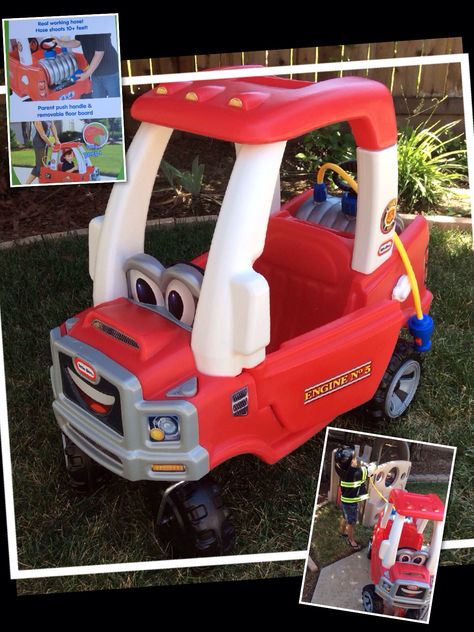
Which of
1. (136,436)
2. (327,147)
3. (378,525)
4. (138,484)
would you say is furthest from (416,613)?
(327,147)

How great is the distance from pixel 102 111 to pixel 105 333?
434mm

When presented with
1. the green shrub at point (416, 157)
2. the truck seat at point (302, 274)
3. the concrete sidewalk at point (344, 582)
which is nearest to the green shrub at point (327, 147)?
the green shrub at point (416, 157)

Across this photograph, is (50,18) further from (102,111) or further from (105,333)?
(105,333)

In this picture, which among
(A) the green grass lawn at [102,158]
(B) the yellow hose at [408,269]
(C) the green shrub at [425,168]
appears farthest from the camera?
(C) the green shrub at [425,168]

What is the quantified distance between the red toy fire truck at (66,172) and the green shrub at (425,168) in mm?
1773

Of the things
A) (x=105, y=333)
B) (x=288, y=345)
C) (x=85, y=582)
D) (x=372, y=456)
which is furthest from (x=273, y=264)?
(x=85, y=582)

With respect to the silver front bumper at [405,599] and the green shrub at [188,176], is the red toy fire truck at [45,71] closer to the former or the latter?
the silver front bumper at [405,599]

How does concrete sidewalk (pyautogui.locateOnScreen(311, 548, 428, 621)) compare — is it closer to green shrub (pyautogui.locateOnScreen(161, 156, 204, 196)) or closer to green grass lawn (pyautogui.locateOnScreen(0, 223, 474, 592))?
green grass lawn (pyautogui.locateOnScreen(0, 223, 474, 592))

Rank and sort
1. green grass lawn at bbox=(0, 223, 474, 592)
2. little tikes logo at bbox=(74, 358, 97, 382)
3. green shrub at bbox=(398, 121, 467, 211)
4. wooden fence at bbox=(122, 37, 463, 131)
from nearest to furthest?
little tikes logo at bbox=(74, 358, 97, 382) < green grass lawn at bbox=(0, 223, 474, 592) < wooden fence at bbox=(122, 37, 463, 131) < green shrub at bbox=(398, 121, 467, 211)

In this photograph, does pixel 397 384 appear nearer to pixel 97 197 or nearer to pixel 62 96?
pixel 62 96

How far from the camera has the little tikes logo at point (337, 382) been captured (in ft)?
5.10

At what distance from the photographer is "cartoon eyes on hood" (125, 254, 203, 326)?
1.43 meters

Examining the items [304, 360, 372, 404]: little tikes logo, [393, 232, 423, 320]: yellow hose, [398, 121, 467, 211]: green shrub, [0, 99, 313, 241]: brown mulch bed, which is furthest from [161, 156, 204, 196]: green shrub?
[304, 360, 372, 404]: little tikes logo

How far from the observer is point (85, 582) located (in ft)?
4.84
